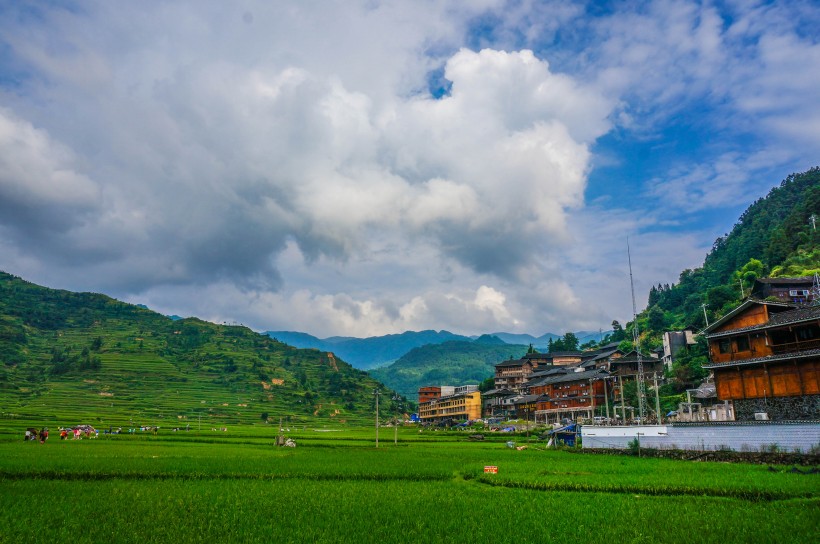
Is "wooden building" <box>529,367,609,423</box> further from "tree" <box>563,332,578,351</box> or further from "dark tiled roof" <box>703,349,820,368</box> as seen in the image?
"tree" <box>563,332,578,351</box>

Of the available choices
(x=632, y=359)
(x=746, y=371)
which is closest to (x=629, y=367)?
(x=632, y=359)

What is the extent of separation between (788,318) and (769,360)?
3334mm

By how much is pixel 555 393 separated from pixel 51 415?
82.5 meters

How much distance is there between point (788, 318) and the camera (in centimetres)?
3653

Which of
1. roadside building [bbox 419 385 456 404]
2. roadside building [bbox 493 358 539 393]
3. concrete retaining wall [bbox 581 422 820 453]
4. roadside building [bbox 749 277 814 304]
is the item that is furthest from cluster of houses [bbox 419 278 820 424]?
roadside building [bbox 419 385 456 404]

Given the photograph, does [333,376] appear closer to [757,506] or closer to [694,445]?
[694,445]

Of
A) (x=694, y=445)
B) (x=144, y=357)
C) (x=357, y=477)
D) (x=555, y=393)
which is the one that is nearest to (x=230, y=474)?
(x=357, y=477)

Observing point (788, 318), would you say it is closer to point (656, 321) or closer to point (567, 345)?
point (656, 321)

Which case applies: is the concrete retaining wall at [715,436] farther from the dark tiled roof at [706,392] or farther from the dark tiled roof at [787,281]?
the dark tiled roof at [787,281]

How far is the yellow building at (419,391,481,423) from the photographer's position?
112 metres

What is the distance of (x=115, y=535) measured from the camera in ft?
39.9

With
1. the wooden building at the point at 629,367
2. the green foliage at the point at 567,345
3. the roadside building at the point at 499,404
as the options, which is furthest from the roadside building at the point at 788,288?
the green foliage at the point at 567,345

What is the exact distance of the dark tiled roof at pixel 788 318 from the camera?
34938 millimetres

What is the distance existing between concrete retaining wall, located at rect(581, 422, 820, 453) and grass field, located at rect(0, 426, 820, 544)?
16.0 ft
